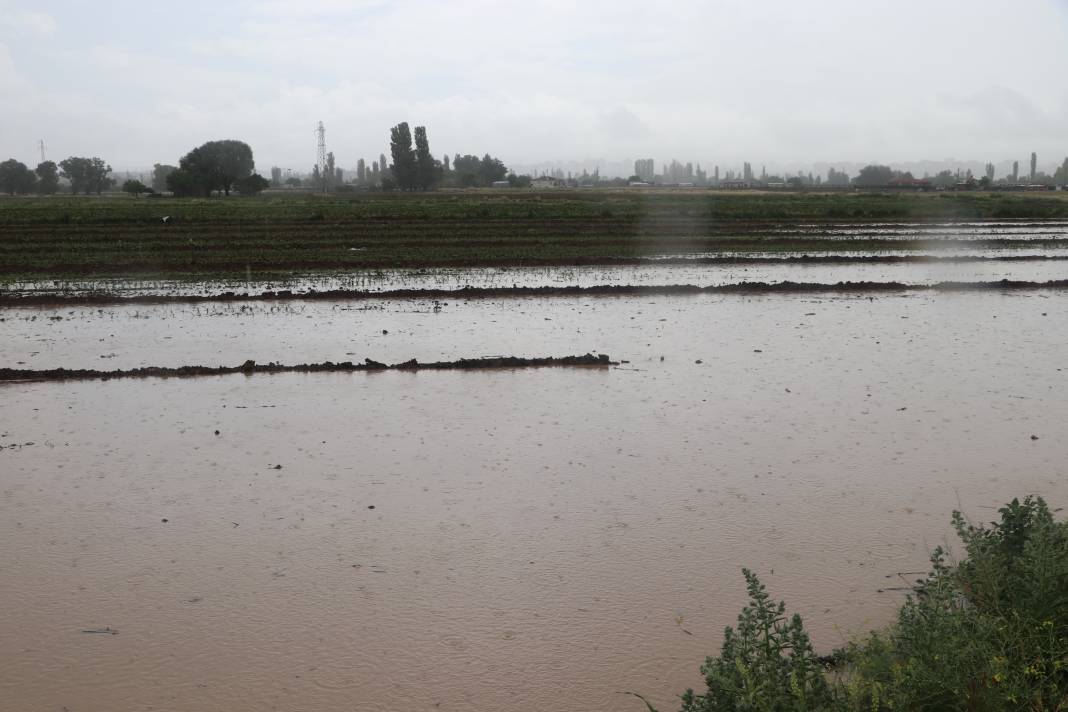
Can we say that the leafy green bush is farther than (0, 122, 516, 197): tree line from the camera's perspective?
A: No

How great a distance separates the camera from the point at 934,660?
11.5ft

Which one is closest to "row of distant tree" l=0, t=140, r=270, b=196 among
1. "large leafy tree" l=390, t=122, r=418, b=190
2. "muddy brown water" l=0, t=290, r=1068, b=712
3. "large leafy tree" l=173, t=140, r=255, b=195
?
"large leafy tree" l=173, t=140, r=255, b=195

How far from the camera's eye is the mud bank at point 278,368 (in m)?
10.2

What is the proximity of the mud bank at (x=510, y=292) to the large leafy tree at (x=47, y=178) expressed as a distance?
101 metres

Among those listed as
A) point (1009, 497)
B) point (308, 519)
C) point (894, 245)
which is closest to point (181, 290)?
point (308, 519)

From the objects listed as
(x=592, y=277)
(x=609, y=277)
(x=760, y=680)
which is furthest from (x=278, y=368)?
(x=609, y=277)

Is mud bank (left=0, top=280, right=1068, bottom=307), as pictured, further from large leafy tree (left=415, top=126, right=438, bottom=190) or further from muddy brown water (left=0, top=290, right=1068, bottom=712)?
large leafy tree (left=415, top=126, right=438, bottom=190)

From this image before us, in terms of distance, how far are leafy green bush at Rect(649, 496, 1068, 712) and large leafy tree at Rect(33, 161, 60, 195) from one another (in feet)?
382

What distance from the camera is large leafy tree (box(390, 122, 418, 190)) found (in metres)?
87.8

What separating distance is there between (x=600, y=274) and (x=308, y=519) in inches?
554

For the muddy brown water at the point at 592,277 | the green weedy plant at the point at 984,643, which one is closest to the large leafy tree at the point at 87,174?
the muddy brown water at the point at 592,277

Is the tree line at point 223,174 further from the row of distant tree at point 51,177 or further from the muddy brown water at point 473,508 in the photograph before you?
the muddy brown water at point 473,508

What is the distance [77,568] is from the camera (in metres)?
5.36

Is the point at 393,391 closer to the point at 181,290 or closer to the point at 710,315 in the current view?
the point at 710,315
